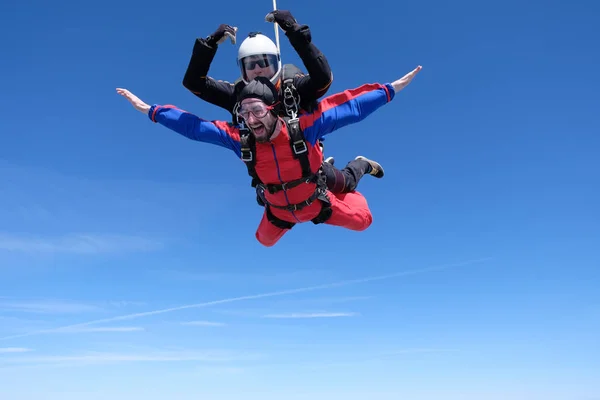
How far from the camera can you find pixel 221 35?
6.23 meters

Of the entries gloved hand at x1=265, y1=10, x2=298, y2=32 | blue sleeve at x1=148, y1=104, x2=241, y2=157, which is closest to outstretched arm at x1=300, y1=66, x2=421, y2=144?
blue sleeve at x1=148, y1=104, x2=241, y2=157

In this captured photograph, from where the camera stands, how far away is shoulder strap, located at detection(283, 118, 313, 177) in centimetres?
655

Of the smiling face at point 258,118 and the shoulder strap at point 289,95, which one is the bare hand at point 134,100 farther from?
the shoulder strap at point 289,95

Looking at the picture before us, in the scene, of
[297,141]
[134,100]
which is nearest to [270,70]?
[297,141]

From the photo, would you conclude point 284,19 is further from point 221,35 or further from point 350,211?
point 350,211

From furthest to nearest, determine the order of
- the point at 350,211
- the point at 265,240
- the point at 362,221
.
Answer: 1. the point at 265,240
2. the point at 362,221
3. the point at 350,211

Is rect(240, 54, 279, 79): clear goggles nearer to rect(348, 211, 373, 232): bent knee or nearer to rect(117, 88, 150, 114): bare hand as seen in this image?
rect(117, 88, 150, 114): bare hand

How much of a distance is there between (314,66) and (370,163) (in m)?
3.18

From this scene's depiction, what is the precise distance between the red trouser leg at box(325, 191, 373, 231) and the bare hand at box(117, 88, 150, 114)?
2745 mm

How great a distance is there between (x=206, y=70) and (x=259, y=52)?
2.11 feet

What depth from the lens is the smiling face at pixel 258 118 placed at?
6.18 metres

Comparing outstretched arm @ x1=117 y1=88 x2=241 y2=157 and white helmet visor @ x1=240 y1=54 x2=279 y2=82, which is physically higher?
white helmet visor @ x1=240 y1=54 x2=279 y2=82

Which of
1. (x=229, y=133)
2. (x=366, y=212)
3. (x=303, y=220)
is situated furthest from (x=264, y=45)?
(x=366, y=212)

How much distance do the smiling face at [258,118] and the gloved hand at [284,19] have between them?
850mm
